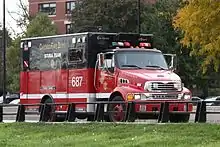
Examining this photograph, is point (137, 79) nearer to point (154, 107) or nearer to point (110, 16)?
point (154, 107)

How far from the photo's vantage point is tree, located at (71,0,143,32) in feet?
197

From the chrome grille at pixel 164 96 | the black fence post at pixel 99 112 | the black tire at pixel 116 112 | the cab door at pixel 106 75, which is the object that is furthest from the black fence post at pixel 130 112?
the cab door at pixel 106 75

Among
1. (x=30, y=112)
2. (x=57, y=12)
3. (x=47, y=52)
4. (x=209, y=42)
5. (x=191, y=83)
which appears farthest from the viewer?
(x=57, y=12)

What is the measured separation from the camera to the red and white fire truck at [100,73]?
2097 cm

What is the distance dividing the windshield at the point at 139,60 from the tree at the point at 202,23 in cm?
131

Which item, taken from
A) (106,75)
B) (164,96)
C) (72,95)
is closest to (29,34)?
(72,95)

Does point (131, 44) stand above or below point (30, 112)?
above

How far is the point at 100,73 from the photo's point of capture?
22.6m

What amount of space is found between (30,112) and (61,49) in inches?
114

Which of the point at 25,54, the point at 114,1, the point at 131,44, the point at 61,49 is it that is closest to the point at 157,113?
the point at 131,44

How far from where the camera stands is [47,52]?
2522 centimetres

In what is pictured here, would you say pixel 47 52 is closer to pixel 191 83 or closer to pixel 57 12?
pixel 191 83

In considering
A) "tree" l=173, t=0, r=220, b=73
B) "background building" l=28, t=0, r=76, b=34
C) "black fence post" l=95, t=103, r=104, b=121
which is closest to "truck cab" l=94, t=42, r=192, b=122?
"black fence post" l=95, t=103, r=104, b=121

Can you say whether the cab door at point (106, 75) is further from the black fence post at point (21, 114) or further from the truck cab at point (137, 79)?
the black fence post at point (21, 114)
